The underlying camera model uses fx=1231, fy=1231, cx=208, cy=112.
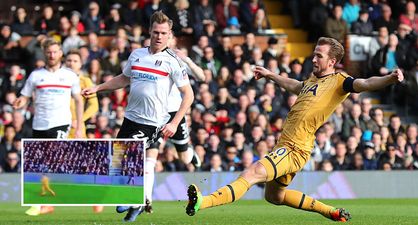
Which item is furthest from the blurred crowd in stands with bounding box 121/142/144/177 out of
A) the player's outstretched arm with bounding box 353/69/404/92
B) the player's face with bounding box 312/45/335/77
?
the player's outstretched arm with bounding box 353/69/404/92

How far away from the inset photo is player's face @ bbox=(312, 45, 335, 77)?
195 cm

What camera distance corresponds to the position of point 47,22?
23859mm

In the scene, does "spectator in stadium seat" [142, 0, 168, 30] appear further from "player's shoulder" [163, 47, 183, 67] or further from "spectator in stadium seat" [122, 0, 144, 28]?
"player's shoulder" [163, 47, 183, 67]

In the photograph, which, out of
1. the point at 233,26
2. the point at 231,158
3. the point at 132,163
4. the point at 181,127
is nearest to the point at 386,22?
the point at 233,26

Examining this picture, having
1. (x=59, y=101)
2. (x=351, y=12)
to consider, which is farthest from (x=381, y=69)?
(x=59, y=101)

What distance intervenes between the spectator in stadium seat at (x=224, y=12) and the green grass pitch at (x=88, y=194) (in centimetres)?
1367

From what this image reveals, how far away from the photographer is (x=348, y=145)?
23.2 m

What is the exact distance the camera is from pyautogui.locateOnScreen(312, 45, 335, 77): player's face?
40.4 feet

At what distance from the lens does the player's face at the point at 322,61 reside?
12.3 metres

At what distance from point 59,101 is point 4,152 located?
530 cm

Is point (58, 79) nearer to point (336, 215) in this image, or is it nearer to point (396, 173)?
point (336, 215)

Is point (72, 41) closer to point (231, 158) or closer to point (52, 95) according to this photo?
point (231, 158)

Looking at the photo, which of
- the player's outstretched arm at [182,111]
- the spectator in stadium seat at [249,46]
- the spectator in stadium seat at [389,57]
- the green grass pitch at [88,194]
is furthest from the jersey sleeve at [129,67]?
the spectator in stadium seat at [389,57]

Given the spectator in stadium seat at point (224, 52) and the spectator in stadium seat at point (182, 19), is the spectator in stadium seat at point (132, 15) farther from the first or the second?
the spectator in stadium seat at point (224, 52)
